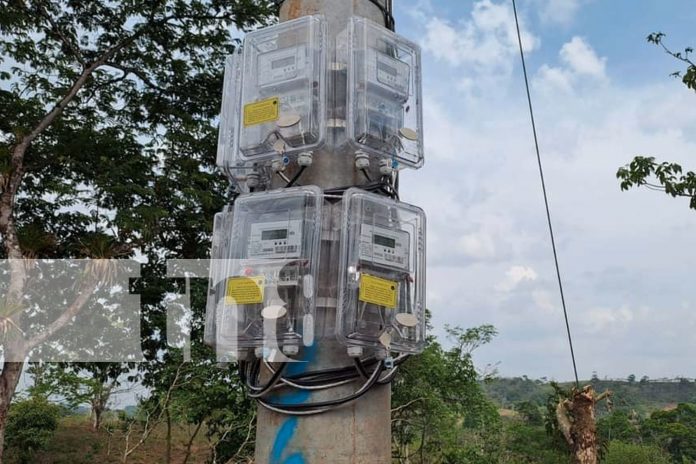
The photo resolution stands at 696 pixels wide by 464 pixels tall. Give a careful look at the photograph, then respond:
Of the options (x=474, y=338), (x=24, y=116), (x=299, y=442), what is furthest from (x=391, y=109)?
(x=474, y=338)

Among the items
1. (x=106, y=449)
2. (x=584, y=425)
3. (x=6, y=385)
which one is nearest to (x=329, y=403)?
(x=584, y=425)

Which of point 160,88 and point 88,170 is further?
point 160,88

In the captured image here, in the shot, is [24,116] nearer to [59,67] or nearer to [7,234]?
[59,67]

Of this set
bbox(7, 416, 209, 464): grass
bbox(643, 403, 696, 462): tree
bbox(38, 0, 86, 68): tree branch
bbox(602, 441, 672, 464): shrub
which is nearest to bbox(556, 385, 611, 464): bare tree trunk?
bbox(38, 0, 86, 68): tree branch

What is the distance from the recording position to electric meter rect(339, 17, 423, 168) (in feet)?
4.22

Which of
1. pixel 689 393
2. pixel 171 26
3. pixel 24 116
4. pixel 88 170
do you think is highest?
pixel 171 26

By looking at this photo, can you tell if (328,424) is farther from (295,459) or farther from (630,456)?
(630,456)

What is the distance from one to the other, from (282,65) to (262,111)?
112 millimetres

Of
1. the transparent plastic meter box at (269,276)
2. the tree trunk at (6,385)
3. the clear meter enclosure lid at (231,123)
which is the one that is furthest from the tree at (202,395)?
the transparent plastic meter box at (269,276)

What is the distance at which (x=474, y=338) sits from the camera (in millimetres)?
9234

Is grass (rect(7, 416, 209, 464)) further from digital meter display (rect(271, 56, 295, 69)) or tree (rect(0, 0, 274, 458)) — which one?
digital meter display (rect(271, 56, 295, 69))

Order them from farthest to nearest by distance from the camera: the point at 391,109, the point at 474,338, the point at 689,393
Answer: the point at 689,393, the point at 474,338, the point at 391,109

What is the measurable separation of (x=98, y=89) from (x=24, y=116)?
85 centimetres

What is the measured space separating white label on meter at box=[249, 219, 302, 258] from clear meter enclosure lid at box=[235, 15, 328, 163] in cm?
16
